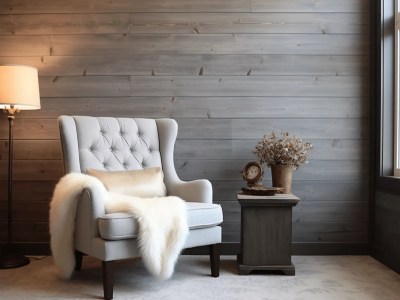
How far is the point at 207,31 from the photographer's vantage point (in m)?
3.01

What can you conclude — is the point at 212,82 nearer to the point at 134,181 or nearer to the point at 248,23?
the point at 248,23

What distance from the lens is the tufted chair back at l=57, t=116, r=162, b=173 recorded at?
99.7 inches

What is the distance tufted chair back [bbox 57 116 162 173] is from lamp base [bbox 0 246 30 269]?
760 mm


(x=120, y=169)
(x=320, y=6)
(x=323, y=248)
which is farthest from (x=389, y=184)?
(x=120, y=169)

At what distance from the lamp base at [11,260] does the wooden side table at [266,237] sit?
1.47 meters

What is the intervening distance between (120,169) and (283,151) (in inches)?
43.5

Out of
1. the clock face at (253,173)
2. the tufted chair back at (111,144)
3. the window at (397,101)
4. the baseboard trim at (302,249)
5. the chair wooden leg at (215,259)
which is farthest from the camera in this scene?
the baseboard trim at (302,249)

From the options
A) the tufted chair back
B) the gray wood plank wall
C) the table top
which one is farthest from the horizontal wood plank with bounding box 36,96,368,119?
A: the table top

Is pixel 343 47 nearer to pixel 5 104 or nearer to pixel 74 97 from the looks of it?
pixel 74 97

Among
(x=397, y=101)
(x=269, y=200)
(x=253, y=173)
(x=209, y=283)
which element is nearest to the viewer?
(x=209, y=283)

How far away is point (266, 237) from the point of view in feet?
8.22

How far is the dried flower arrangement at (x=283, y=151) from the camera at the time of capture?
106 inches

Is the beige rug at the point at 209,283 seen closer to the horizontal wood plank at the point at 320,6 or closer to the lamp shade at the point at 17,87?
the lamp shade at the point at 17,87

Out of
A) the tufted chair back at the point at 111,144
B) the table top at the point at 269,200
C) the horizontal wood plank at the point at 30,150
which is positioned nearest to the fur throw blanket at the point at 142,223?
the tufted chair back at the point at 111,144
